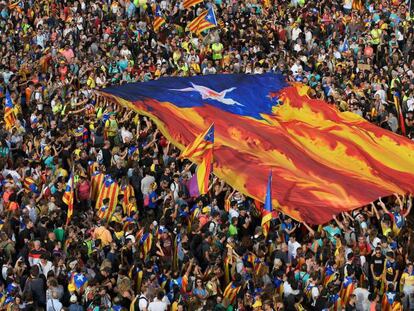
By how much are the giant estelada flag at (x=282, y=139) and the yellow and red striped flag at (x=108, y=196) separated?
1.80 m

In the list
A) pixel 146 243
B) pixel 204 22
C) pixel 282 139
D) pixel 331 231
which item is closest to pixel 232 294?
pixel 146 243

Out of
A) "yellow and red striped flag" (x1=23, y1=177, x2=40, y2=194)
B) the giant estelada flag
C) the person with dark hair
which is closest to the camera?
the person with dark hair

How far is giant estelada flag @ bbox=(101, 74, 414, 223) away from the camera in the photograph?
22.5 metres

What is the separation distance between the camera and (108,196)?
71.8 feet

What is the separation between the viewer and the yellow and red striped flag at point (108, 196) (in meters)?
21.5

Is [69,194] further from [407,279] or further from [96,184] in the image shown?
[407,279]

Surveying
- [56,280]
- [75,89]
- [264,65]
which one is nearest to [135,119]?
[75,89]

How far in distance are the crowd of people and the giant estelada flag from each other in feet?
1.39

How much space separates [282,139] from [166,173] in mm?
3549

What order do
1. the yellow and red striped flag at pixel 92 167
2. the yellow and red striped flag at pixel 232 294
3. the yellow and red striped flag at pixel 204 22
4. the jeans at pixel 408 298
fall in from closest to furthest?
the yellow and red striped flag at pixel 232 294 → the jeans at pixel 408 298 → the yellow and red striped flag at pixel 92 167 → the yellow and red striped flag at pixel 204 22

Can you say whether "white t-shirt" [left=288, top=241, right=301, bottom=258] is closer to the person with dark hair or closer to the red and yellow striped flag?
the person with dark hair

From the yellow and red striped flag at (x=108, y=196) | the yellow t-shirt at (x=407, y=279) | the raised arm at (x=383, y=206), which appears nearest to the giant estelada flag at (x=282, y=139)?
the raised arm at (x=383, y=206)

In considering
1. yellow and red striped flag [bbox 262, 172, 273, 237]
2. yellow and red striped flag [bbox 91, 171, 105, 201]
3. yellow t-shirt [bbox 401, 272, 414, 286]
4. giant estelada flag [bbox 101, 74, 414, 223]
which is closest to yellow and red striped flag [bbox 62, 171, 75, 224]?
yellow and red striped flag [bbox 91, 171, 105, 201]

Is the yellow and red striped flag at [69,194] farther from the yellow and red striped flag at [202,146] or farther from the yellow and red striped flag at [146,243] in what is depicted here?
the yellow and red striped flag at [202,146]
